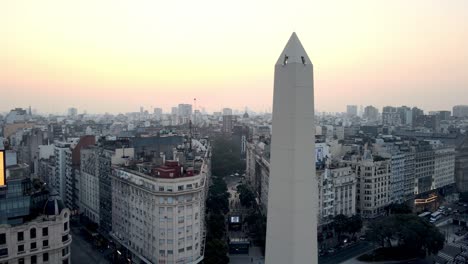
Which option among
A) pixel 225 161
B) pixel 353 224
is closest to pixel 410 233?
pixel 353 224

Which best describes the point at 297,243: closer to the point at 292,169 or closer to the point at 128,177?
the point at 292,169

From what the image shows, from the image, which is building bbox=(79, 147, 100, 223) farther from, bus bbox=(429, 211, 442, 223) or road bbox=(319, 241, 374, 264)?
bus bbox=(429, 211, 442, 223)

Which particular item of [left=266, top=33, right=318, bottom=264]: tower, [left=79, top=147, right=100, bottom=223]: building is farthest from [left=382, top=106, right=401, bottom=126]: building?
[left=266, top=33, right=318, bottom=264]: tower

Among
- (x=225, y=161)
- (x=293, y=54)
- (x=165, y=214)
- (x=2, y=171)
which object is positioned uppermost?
(x=293, y=54)

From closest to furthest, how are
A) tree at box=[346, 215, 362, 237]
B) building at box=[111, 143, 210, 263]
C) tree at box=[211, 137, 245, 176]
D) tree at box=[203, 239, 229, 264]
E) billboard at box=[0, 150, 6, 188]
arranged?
billboard at box=[0, 150, 6, 188] < building at box=[111, 143, 210, 263] < tree at box=[203, 239, 229, 264] < tree at box=[346, 215, 362, 237] < tree at box=[211, 137, 245, 176]

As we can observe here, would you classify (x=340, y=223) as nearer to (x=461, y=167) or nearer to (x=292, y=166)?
(x=292, y=166)
